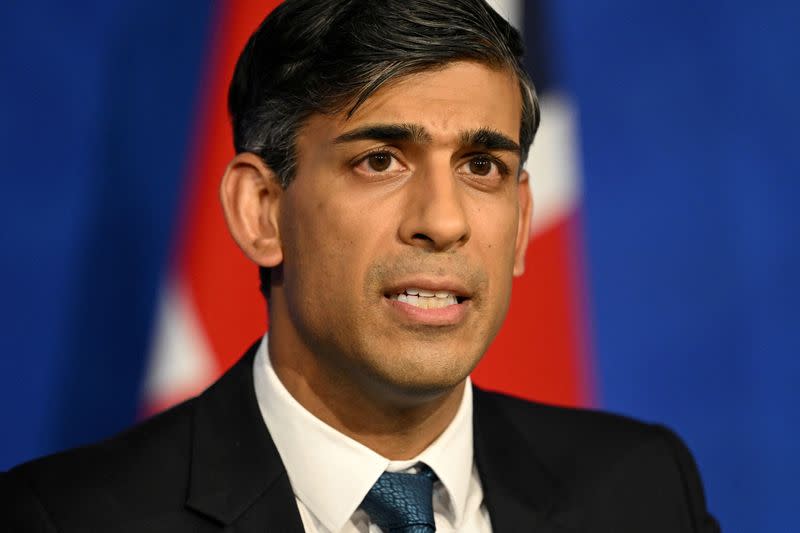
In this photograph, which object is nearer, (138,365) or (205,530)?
(205,530)

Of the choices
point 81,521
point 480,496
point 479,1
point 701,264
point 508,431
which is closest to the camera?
point 81,521

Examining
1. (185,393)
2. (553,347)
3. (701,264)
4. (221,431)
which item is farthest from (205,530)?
(701,264)

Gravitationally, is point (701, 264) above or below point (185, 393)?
above

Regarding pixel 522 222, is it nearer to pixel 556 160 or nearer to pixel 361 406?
pixel 361 406

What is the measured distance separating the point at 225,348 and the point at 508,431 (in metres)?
0.84

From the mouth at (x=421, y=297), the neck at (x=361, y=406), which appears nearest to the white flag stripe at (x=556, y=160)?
the neck at (x=361, y=406)

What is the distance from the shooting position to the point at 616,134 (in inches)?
114

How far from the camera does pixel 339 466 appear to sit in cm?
183

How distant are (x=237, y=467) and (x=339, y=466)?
184 millimetres

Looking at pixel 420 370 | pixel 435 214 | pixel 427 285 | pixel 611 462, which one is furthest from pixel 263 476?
pixel 611 462

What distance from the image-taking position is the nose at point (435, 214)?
5.58 ft

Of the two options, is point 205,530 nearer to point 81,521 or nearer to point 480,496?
point 81,521

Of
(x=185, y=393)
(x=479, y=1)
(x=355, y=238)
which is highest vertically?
(x=479, y=1)

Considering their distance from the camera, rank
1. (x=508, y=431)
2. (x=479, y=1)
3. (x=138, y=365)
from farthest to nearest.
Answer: (x=138, y=365), (x=508, y=431), (x=479, y=1)
